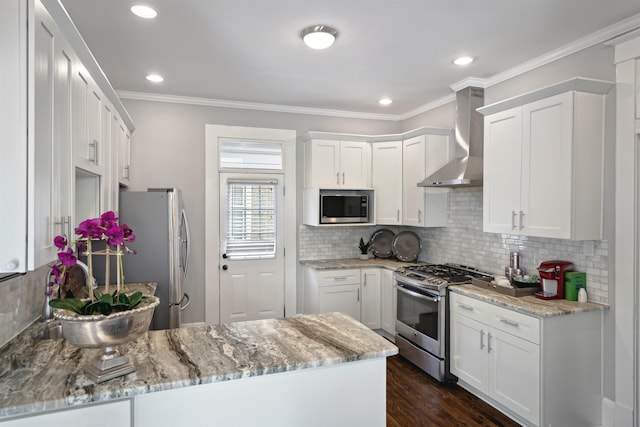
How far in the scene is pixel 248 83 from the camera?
147 inches

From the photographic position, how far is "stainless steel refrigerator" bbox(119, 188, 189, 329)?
10.5ft

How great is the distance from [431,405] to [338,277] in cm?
168

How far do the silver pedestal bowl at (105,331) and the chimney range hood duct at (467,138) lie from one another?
9.59 feet

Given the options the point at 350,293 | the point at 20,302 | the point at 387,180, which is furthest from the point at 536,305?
the point at 20,302

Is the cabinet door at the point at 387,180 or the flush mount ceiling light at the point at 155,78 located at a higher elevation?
the flush mount ceiling light at the point at 155,78

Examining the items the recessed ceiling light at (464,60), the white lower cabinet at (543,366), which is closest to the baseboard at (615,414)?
the white lower cabinet at (543,366)

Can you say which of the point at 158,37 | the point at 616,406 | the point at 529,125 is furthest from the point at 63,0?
the point at 616,406

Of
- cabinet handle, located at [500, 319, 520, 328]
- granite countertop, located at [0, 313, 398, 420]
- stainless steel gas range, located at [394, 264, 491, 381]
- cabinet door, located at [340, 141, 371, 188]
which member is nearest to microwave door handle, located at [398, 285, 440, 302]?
stainless steel gas range, located at [394, 264, 491, 381]

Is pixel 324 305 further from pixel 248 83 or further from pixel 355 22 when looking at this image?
pixel 355 22

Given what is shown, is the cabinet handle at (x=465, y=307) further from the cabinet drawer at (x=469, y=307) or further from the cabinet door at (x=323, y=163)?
the cabinet door at (x=323, y=163)

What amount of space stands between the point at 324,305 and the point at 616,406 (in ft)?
8.55

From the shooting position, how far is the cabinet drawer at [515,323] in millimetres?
2461

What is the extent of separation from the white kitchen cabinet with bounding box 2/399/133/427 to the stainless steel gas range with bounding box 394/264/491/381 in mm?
2592

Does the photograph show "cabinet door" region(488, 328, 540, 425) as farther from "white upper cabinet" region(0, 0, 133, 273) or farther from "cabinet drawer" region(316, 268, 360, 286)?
"white upper cabinet" region(0, 0, 133, 273)
